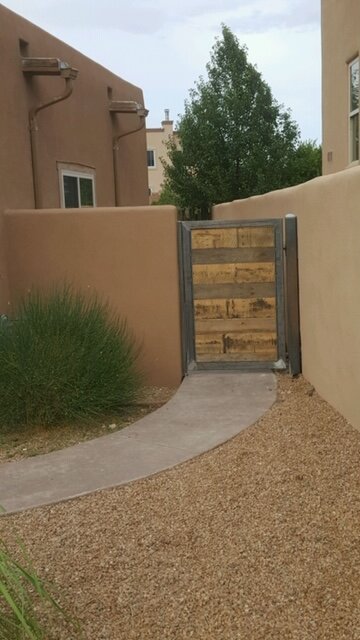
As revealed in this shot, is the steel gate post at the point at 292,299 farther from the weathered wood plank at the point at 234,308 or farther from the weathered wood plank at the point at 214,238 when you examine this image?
the weathered wood plank at the point at 214,238

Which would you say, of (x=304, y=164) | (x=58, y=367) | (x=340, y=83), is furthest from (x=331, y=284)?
(x=304, y=164)

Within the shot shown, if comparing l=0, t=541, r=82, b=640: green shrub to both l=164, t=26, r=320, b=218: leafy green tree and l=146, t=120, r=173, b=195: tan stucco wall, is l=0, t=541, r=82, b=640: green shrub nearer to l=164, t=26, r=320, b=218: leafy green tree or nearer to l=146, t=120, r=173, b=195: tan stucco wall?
l=164, t=26, r=320, b=218: leafy green tree

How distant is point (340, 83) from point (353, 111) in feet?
2.53

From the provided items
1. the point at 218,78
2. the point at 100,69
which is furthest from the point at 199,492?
the point at 218,78

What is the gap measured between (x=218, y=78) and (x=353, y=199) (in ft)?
63.5

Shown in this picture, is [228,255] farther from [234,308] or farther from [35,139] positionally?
[35,139]

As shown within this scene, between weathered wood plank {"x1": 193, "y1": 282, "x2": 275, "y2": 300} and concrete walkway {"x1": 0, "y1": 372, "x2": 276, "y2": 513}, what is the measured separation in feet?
3.96

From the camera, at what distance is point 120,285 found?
801cm

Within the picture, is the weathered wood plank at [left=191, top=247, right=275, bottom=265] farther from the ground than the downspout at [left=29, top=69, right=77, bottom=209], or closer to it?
closer to it

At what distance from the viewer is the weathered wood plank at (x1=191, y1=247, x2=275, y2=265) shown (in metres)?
7.89

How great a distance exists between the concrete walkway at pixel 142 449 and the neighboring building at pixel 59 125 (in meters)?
3.45

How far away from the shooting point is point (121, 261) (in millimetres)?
7988

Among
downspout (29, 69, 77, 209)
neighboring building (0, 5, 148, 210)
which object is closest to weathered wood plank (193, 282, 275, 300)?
neighboring building (0, 5, 148, 210)

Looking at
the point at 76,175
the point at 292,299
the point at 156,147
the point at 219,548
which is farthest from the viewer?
the point at 156,147
